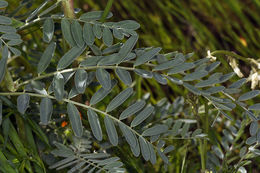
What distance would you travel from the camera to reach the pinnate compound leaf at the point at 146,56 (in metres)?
0.74

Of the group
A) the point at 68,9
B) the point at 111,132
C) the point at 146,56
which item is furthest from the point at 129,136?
the point at 68,9

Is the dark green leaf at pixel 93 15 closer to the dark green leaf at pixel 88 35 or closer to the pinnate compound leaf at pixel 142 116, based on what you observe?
the dark green leaf at pixel 88 35

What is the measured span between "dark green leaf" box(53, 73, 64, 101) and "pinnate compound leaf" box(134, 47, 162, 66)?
5.4 inches

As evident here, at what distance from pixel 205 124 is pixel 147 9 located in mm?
1097

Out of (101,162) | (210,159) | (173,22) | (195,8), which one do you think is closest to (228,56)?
(210,159)

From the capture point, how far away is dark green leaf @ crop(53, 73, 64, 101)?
0.69m

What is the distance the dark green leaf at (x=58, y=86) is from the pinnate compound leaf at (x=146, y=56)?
0.45 ft

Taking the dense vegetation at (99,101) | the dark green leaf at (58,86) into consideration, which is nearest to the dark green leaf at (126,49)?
the dense vegetation at (99,101)

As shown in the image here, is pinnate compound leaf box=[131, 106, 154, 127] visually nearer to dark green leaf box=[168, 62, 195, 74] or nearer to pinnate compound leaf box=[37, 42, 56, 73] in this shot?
dark green leaf box=[168, 62, 195, 74]

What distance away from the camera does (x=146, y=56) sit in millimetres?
746

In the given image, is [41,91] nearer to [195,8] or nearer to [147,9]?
[147,9]

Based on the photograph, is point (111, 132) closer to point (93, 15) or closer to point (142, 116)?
point (142, 116)

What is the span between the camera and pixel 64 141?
35.2 inches

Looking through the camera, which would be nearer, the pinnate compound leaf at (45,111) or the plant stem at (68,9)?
the pinnate compound leaf at (45,111)
